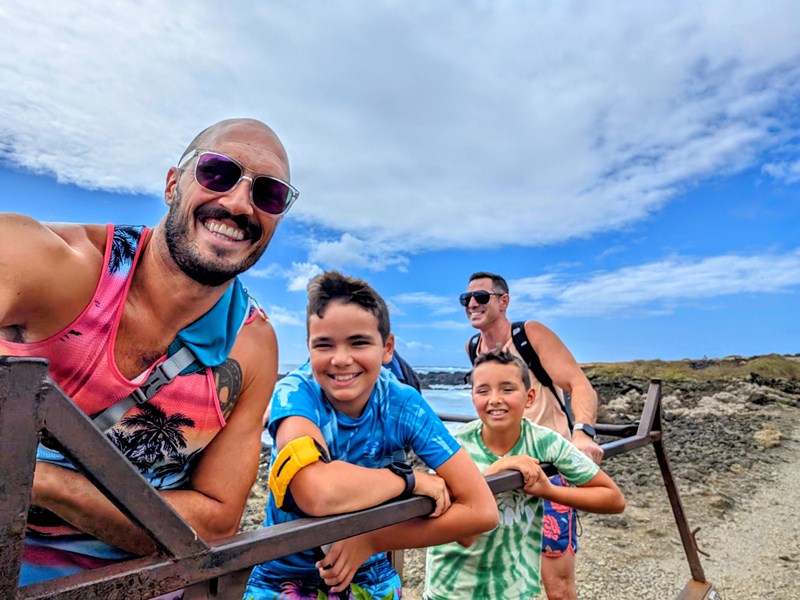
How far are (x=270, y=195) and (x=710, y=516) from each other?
7308 millimetres

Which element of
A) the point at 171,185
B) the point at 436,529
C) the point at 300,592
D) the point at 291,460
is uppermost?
the point at 171,185

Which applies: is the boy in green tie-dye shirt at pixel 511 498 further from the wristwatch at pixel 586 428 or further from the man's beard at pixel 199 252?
the man's beard at pixel 199 252

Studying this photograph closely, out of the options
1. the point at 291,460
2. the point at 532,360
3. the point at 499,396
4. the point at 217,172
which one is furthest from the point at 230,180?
the point at 532,360

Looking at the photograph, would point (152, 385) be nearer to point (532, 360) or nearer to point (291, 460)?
point (291, 460)

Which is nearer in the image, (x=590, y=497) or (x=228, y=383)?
(x=228, y=383)

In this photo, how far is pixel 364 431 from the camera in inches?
80.9

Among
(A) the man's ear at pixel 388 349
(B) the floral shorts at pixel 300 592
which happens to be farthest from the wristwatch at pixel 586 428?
(B) the floral shorts at pixel 300 592

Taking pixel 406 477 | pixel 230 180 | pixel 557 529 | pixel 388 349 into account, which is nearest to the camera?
pixel 406 477

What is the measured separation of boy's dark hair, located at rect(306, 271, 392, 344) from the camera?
2.11 m

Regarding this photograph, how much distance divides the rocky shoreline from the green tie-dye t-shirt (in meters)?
2.85

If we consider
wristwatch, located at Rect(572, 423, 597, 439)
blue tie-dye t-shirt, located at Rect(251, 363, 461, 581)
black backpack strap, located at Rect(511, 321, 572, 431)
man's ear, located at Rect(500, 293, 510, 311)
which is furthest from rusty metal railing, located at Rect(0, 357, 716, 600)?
man's ear, located at Rect(500, 293, 510, 311)

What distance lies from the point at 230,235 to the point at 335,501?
38.0 inches

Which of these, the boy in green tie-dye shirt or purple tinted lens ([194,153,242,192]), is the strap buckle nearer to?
purple tinted lens ([194,153,242,192])

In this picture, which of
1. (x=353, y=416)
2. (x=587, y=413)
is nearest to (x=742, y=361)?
(x=587, y=413)
